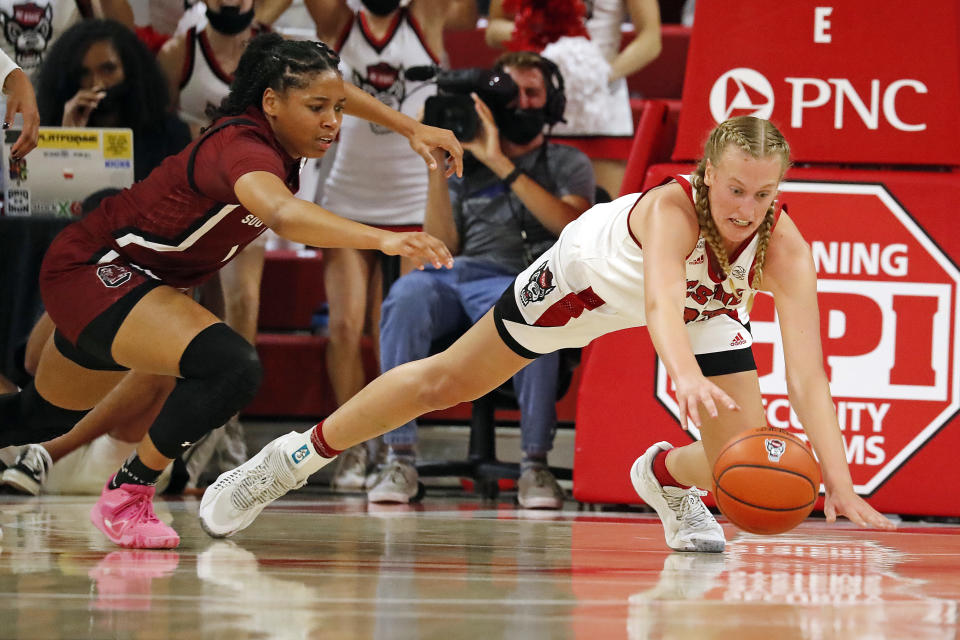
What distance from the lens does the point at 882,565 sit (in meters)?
3.08

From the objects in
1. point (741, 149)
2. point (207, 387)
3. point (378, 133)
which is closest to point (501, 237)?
point (378, 133)

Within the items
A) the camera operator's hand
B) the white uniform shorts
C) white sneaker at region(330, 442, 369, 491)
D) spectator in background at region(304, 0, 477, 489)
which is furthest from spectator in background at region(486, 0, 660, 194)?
the white uniform shorts

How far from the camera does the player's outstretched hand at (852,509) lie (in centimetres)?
261

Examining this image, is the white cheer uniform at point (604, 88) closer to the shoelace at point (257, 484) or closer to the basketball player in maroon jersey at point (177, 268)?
the basketball player in maroon jersey at point (177, 268)

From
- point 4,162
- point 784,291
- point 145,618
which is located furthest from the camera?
point 4,162

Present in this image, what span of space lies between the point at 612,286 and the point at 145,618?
4.85 feet

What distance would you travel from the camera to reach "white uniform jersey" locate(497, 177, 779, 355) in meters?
3.08

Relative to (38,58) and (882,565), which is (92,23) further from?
(882,565)

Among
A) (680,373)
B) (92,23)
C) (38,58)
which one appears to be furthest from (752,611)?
(38,58)

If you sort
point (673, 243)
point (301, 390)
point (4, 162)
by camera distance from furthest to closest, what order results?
point (301, 390)
point (4, 162)
point (673, 243)

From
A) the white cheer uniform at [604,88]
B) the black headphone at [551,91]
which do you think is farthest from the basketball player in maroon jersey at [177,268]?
the white cheer uniform at [604,88]

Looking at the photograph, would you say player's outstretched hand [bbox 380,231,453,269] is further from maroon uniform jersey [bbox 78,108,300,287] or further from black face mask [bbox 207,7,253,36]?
black face mask [bbox 207,7,253,36]

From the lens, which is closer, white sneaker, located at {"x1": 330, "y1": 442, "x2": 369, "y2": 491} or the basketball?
the basketball

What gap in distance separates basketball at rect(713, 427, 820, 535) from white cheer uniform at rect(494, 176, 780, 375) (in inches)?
17.4
